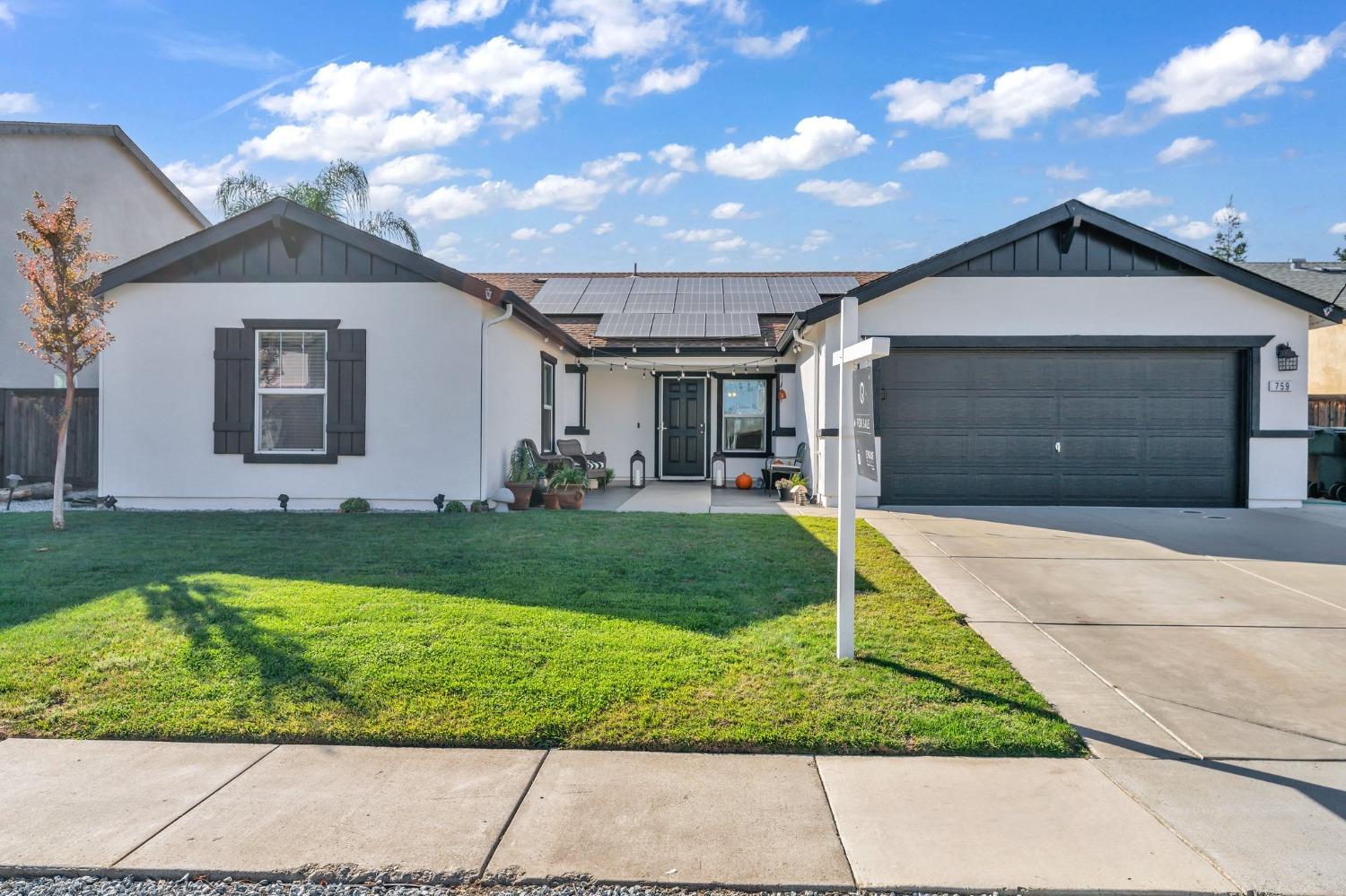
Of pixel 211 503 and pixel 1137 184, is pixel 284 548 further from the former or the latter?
pixel 1137 184

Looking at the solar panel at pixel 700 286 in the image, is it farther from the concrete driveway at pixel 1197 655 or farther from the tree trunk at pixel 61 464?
the tree trunk at pixel 61 464

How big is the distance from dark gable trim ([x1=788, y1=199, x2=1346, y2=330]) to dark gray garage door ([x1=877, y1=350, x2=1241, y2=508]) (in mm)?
1068

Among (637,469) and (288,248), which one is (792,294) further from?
(288,248)

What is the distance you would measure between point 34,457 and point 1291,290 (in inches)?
745

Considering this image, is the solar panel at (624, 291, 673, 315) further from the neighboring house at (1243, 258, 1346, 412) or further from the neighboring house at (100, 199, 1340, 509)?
the neighboring house at (1243, 258, 1346, 412)

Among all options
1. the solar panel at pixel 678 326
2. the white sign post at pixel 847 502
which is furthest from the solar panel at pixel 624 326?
the white sign post at pixel 847 502

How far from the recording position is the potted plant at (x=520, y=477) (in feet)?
34.8

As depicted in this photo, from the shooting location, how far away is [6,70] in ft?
48.3

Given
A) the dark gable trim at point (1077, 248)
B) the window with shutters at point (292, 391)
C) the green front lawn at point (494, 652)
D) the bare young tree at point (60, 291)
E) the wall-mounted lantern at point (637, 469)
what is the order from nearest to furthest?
the green front lawn at point (494, 652) < the bare young tree at point (60, 291) < the window with shutters at point (292, 391) < the dark gable trim at point (1077, 248) < the wall-mounted lantern at point (637, 469)

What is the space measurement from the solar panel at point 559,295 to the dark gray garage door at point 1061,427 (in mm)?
7475

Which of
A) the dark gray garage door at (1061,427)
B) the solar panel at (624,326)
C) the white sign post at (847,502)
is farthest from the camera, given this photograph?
the solar panel at (624,326)

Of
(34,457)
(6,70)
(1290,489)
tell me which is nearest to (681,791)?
(1290,489)

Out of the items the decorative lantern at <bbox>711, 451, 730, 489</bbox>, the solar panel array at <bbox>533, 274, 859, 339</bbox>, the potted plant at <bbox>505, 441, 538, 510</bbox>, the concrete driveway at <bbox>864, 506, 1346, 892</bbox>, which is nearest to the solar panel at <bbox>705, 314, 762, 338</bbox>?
the solar panel array at <bbox>533, 274, 859, 339</bbox>

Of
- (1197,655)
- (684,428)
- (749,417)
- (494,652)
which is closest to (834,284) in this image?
(749,417)
